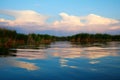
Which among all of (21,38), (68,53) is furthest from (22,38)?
(68,53)

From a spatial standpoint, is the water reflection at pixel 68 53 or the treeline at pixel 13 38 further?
the treeline at pixel 13 38

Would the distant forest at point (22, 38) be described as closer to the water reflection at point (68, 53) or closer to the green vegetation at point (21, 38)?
the green vegetation at point (21, 38)

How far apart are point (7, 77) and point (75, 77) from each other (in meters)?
2.49

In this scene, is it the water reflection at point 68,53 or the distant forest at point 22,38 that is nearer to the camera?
the water reflection at point 68,53

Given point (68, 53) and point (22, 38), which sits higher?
point (22, 38)

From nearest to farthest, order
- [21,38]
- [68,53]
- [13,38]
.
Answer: [68,53], [13,38], [21,38]

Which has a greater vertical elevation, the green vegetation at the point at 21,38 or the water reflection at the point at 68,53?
the green vegetation at the point at 21,38

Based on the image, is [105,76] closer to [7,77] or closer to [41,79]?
[41,79]

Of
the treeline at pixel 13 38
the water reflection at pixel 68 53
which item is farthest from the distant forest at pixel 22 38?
the water reflection at pixel 68 53

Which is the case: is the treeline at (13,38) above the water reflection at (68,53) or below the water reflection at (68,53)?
above

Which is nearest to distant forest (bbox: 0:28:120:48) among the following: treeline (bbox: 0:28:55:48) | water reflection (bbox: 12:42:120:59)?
treeline (bbox: 0:28:55:48)

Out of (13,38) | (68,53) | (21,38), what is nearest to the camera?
(68,53)

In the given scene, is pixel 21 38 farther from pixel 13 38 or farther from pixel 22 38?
pixel 13 38

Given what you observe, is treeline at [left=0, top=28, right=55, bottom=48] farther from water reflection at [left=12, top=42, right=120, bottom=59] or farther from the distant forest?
water reflection at [left=12, top=42, right=120, bottom=59]
